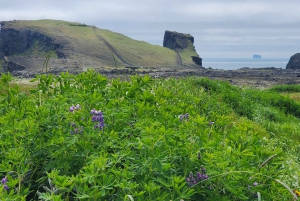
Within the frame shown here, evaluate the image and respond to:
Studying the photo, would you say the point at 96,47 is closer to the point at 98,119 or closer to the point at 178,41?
the point at 178,41

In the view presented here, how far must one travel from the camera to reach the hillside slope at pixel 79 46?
113438mm

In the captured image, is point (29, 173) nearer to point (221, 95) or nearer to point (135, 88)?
point (135, 88)

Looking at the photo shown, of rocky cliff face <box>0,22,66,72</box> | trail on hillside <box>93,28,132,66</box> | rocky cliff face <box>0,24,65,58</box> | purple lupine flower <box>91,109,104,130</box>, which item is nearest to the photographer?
purple lupine flower <box>91,109,104,130</box>

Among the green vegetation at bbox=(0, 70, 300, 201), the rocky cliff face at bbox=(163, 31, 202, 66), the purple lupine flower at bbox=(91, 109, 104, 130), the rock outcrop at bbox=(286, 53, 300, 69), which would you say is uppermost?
the rocky cliff face at bbox=(163, 31, 202, 66)

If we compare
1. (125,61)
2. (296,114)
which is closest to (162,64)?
(125,61)

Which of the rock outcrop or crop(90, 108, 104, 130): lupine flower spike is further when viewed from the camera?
the rock outcrop

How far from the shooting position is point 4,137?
8.79 feet

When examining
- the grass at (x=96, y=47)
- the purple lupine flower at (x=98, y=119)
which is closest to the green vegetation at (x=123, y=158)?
the purple lupine flower at (x=98, y=119)

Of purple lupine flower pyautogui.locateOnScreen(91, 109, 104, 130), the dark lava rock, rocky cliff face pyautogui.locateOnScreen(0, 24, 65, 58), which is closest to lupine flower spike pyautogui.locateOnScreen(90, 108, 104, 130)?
purple lupine flower pyautogui.locateOnScreen(91, 109, 104, 130)

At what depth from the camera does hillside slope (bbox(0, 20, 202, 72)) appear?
113 metres

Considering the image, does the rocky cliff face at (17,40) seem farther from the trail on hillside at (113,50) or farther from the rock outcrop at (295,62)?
the rock outcrop at (295,62)

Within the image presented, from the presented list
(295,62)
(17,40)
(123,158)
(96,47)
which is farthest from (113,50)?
(123,158)

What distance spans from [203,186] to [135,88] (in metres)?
1.26

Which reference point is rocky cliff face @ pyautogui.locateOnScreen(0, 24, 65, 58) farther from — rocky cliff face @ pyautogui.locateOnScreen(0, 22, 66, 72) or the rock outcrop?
the rock outcrop
